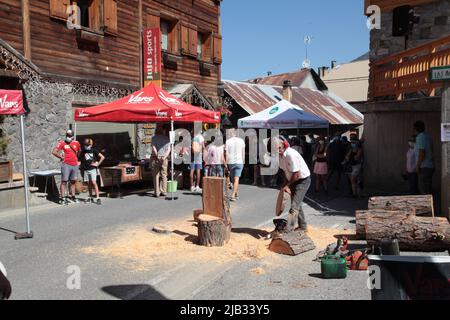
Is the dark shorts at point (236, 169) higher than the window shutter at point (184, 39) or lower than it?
lower

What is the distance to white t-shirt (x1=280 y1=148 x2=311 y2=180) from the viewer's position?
7.20 metres

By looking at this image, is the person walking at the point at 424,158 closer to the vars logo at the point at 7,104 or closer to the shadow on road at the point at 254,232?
the shadow on road at the point at 254,232

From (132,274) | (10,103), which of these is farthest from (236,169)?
(132,274)

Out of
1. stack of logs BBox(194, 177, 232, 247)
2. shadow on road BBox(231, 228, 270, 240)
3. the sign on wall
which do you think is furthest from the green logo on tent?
stack of logs BBox(194, 177, 232, 247)

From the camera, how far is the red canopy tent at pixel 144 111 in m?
11.1

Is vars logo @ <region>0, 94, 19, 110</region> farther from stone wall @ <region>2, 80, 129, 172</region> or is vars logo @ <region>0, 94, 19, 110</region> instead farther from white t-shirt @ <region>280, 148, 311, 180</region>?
white t-shirt @ <region>280, 148, 311, 180</region>

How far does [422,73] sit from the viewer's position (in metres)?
10.7

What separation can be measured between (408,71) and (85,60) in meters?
9.31

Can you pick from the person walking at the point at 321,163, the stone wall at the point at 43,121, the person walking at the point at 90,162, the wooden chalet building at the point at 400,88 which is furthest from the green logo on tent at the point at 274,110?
the person walking at the point at 90,162

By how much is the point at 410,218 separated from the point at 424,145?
2909mm

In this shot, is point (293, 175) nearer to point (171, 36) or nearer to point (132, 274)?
point (132, 274)

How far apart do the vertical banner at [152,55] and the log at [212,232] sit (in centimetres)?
931
